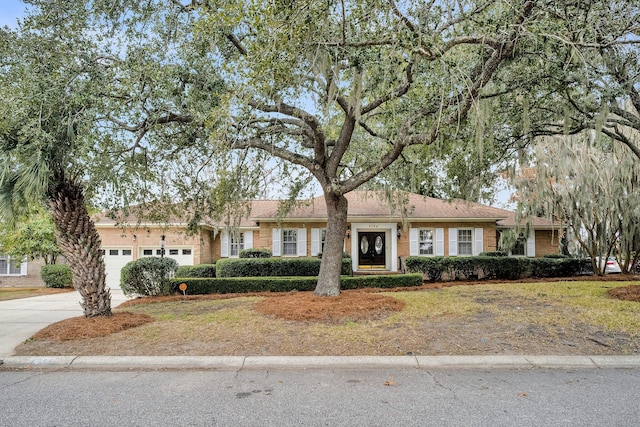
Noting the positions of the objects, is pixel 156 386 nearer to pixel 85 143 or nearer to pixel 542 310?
pixel 85 143

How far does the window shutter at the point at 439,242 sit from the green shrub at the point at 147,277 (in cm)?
1203

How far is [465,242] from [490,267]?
286 cm

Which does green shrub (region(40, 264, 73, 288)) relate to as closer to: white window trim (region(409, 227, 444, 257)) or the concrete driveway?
the concrete driveway

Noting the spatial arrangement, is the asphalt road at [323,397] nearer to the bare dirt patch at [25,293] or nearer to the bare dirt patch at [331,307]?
the bare dirt patch at [331,307]

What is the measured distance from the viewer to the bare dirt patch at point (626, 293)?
964 cm

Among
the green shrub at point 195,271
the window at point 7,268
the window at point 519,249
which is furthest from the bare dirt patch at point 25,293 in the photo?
the window at point 519,249

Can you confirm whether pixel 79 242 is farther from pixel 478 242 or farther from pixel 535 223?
pixel 535 223

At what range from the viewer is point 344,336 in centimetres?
702

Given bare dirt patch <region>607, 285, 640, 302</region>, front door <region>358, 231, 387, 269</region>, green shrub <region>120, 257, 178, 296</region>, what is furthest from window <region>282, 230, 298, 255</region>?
bare dirt patch <region>607, 285, 640, 302</region>

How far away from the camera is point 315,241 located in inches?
769

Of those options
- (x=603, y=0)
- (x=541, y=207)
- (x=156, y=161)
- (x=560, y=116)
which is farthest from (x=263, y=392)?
(x=541, y=207)

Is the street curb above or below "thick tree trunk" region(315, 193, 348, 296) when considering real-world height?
below

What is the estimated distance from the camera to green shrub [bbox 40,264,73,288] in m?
19.0

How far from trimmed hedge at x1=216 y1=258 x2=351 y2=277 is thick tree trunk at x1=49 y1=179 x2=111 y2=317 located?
6.73 metres
